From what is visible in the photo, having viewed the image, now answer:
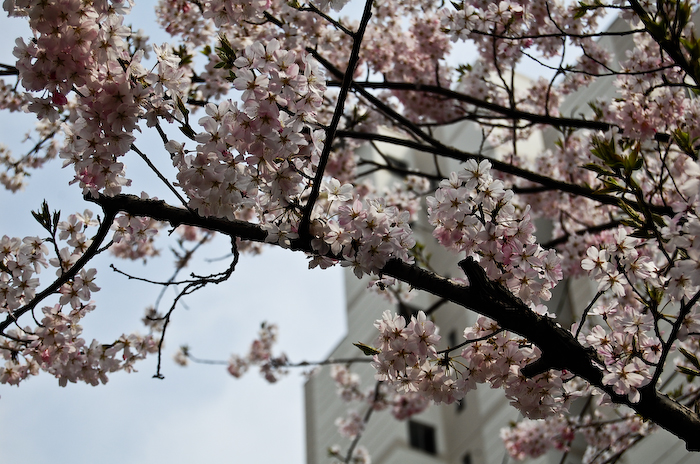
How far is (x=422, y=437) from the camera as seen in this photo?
16.7 m

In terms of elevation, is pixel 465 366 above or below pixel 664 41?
below

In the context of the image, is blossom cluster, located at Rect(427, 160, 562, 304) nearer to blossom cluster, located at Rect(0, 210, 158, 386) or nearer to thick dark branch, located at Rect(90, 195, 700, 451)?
thick dark branch, located at Rect(90, 195, 700, 451)

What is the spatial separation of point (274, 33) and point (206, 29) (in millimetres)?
971

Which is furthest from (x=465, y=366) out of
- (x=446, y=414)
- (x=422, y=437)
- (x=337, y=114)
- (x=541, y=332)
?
(x=446, y=414)

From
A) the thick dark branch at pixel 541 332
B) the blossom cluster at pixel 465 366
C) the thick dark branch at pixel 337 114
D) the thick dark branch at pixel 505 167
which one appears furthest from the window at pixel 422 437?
the thick dark branch at pixel 337 114

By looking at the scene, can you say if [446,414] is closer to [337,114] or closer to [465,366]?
[465,366]

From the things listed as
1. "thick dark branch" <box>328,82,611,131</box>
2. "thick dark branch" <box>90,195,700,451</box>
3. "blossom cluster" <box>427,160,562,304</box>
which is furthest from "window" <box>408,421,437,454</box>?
"blossom cluster" <box>427,160,562,304</box>

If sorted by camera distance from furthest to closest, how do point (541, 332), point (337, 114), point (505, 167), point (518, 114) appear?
1. point (518, 114)
2. point (505, 167)
3. point (541, 332)
4. point (337, 114)

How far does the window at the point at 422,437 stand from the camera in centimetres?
1648

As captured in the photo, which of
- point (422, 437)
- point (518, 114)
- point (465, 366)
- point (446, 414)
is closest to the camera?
point (465, 366)

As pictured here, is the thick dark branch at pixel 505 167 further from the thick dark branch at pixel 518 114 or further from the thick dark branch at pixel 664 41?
the thick dark branch at pixel 664 41

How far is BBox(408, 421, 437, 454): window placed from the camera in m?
16.5

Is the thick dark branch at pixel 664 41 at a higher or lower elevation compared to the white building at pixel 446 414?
lower

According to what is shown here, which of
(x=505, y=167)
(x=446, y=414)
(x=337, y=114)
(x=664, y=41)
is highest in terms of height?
(x=446, y=414)
